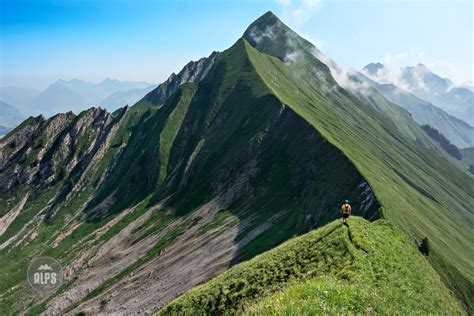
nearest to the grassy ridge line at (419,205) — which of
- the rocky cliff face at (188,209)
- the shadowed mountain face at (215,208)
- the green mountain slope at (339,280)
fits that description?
the shadowed mountain face at (215,208)

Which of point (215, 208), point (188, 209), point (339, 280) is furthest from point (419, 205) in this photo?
point (339, 280)

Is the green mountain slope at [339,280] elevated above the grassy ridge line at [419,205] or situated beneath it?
elevated above

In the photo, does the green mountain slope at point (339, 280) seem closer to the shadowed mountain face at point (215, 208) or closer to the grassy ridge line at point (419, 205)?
the shadowed mountain face at point (215, 208)

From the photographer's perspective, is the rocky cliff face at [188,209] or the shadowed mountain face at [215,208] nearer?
the shadowed mountain face at [215,208]

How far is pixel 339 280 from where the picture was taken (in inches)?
1078

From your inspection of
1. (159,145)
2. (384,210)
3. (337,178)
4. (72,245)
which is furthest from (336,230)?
(159,145)

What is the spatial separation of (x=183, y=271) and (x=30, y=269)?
282ft

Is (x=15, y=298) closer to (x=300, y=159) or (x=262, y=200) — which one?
(x=262, y=200)

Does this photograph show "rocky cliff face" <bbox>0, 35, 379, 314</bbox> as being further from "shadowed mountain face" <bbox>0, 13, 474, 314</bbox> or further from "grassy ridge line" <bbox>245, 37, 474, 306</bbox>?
"grassy ridge line" <bbox>245, 37, 474, 306</bbox>

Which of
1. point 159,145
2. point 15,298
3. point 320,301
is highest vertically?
point 159,145

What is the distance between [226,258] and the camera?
313 feet

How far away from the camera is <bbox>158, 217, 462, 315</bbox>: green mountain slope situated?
68.7 ft

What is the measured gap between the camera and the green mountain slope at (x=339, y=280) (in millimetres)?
20938

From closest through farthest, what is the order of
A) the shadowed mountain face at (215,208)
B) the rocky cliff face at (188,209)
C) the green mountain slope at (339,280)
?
the green mountain slope at (339,280), the shadowed mountain face at (215,208), the rocky cliff face at (188,209)
